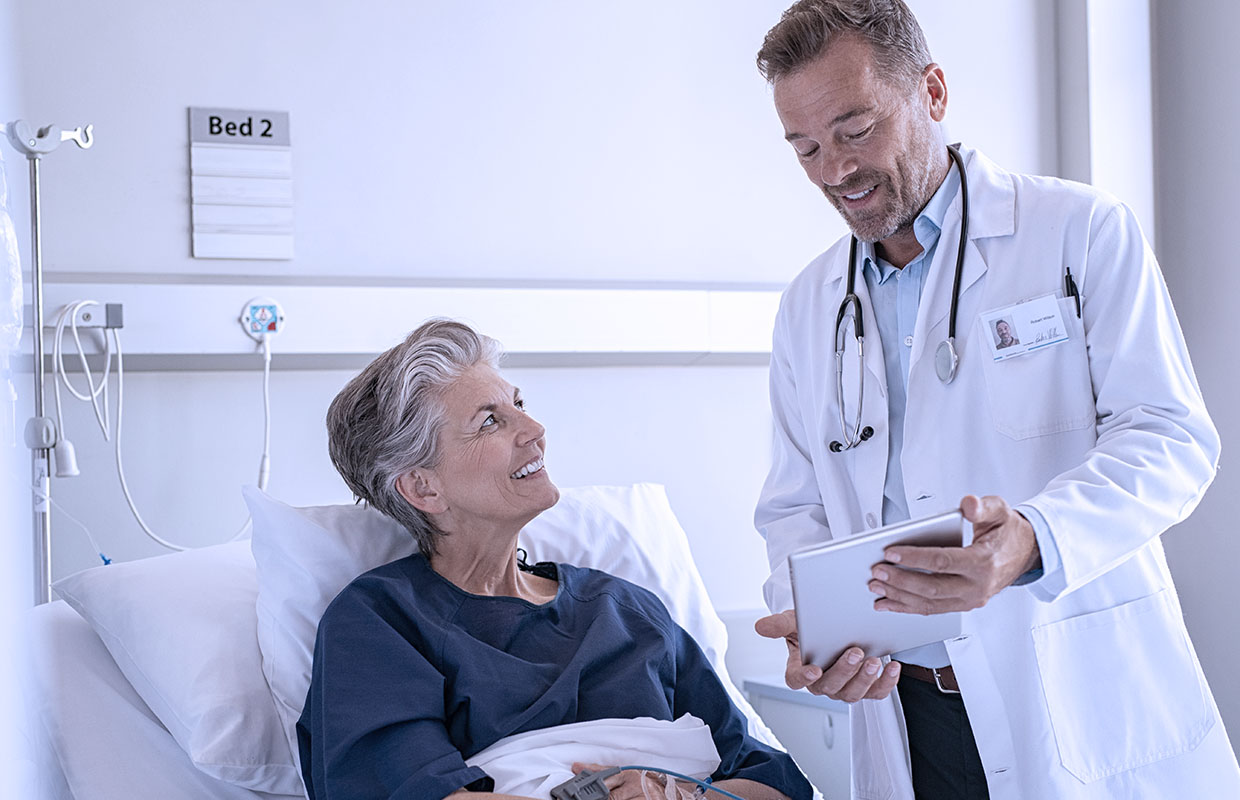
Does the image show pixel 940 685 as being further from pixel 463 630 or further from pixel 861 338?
pixel 463 630

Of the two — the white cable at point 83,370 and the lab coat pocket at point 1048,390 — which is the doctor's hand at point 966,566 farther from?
the white cable at point 83,370

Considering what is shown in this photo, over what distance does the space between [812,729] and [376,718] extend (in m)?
1.12

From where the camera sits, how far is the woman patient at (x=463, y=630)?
4.68 feet

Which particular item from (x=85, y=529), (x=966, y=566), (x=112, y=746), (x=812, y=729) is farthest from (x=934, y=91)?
(x=85, y=529)

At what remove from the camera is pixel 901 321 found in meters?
1.58

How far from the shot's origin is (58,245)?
215 cm

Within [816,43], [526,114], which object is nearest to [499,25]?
[526,114]

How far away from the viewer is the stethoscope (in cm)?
147

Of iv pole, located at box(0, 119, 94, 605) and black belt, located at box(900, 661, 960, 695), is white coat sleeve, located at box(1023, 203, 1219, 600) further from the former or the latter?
iv pole, located at box(0, 119, 94, 605)

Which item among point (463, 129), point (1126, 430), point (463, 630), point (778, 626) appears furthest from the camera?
point (463, 129)

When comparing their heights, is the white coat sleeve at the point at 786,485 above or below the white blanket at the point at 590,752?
above

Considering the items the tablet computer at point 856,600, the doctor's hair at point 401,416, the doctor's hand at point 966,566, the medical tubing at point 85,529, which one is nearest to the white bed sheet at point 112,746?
the medical tubing at point 85,529

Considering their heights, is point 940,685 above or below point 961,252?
below

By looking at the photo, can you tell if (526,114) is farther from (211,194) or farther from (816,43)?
(816,43)
